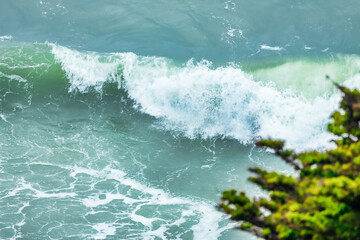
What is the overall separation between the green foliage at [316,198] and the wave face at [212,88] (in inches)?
535

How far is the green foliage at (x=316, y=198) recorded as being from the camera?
31.2 ft

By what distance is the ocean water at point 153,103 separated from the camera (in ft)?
66.0

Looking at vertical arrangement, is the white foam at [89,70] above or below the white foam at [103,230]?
above

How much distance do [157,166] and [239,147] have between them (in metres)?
3.97

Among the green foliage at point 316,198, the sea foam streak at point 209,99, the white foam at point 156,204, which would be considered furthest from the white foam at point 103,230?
the green foliage at point 316,198

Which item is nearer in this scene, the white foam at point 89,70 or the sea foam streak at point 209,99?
the sea foam streak at point 209,99

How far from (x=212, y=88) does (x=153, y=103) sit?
2.99 metres

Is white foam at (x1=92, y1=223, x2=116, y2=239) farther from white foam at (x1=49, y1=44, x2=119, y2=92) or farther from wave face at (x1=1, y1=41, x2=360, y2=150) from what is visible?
white foam at (x1=49, y1=44, x2=119, y2=92)

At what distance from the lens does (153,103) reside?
88.3 feet

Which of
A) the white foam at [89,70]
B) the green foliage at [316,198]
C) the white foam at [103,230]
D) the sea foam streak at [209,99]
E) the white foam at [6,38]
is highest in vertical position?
the white foam at [6,38]

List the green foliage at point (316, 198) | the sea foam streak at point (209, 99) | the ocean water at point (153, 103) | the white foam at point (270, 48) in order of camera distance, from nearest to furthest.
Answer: the green foliage at point (316, 198), the ocean water at point (153, 103), the sea foam streak at point (209, 99), the white foam at point (270, 48)

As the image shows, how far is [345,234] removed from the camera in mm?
9398

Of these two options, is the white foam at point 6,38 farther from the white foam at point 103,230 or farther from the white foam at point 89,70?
the white foam at point 103,230

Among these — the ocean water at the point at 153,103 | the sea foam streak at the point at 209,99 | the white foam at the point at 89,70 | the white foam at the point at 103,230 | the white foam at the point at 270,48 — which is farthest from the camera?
the white foam at the point at 270,48
